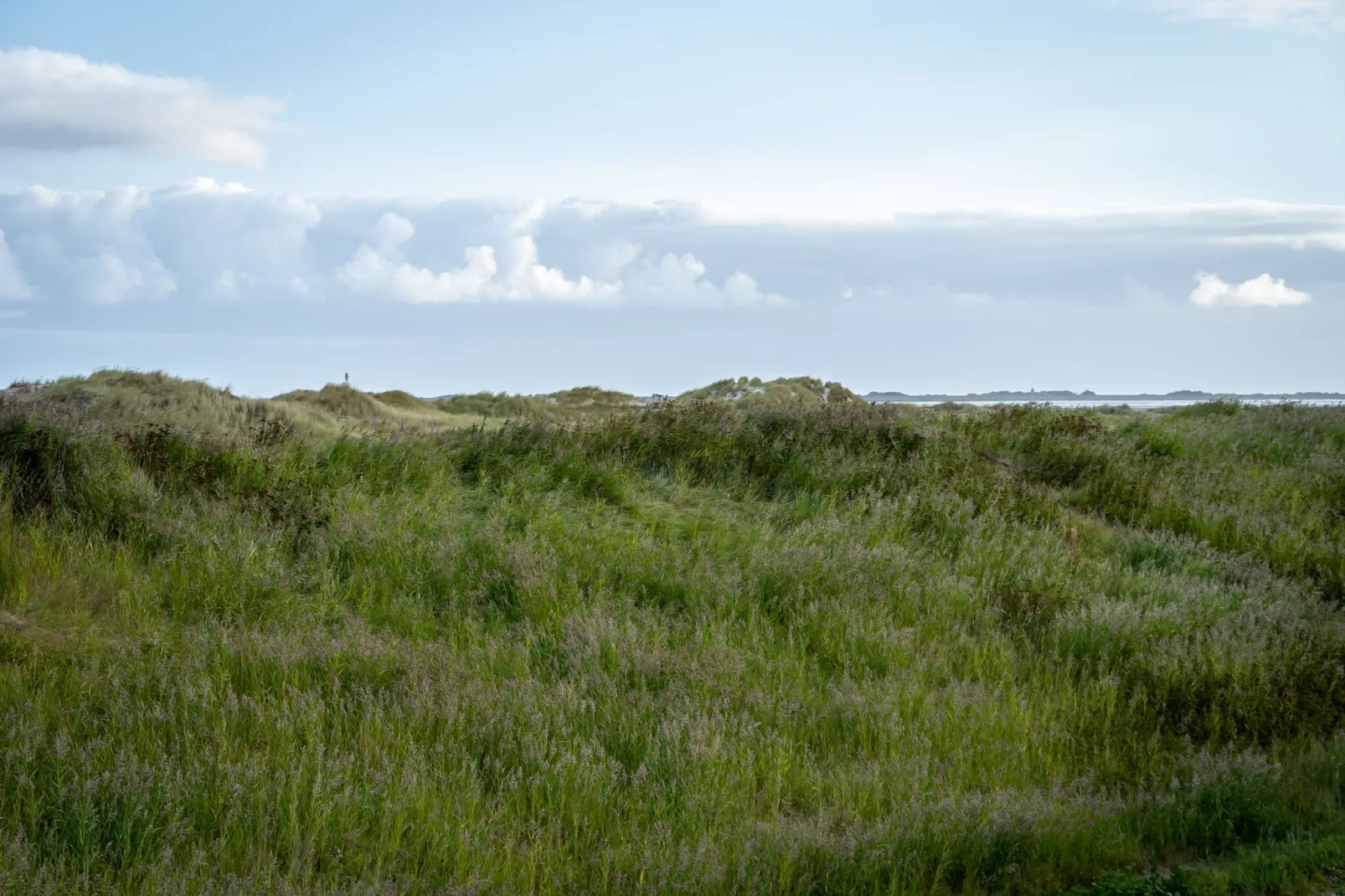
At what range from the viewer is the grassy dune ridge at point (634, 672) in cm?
385

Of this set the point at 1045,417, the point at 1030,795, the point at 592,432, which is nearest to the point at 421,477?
the point at 592,432

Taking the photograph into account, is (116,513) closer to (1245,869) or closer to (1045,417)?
(1245,869)

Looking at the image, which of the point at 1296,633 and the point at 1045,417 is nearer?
the point at 1296,633

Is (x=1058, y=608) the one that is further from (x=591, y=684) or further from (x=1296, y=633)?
(x=591, y=684)

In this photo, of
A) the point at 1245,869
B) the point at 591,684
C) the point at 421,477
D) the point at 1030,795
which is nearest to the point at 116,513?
the point at 421,477

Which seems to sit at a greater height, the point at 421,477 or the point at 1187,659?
the point at 421,477

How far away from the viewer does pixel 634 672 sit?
563cm

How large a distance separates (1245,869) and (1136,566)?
5484 mm

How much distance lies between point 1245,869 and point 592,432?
8.33 m

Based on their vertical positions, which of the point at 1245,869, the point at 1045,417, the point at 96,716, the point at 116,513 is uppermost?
the point at 1045,417

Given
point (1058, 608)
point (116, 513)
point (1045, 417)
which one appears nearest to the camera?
point (1058, 608)

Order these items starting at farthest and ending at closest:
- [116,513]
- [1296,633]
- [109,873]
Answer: [116,513], [1296,633], [109,873]

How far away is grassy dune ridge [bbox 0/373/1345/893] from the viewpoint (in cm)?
385

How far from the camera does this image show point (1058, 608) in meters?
7.23
